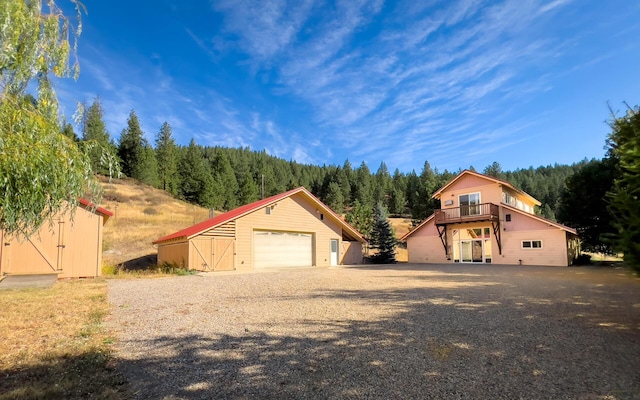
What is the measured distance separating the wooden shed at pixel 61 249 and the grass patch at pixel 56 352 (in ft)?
20.4

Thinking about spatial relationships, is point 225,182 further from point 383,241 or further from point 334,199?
point 383,241

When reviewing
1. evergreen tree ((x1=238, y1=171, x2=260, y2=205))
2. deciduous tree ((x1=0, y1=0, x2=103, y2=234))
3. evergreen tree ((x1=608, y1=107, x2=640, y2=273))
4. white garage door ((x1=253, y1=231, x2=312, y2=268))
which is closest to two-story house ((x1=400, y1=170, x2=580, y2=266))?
white garage door ((x1=253, y1=231, x2=312, y2=268))

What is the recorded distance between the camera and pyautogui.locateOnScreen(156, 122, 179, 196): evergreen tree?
196ft

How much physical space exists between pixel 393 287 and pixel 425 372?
23.0ft

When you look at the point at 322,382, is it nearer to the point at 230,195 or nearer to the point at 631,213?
the point at 631,213

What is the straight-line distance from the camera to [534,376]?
3.77m

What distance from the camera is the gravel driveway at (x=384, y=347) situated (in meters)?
3.56

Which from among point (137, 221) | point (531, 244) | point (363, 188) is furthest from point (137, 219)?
point (363, 188)

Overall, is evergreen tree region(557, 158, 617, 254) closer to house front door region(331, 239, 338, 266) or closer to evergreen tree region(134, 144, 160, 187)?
house front door region(331, 239, 338, 266)

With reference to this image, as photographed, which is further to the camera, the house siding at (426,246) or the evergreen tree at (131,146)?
the evergreen tree at (131,146)

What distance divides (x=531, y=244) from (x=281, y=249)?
16269 mm

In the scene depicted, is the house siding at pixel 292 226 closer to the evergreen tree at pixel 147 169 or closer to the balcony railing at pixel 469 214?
the balcony railing at pixel 469 214

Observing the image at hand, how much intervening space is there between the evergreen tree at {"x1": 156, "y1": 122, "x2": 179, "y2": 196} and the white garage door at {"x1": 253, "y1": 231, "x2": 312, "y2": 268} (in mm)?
42236

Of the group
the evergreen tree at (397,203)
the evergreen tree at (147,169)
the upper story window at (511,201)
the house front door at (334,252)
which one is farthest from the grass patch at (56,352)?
the evergreen tree at (397,203)
